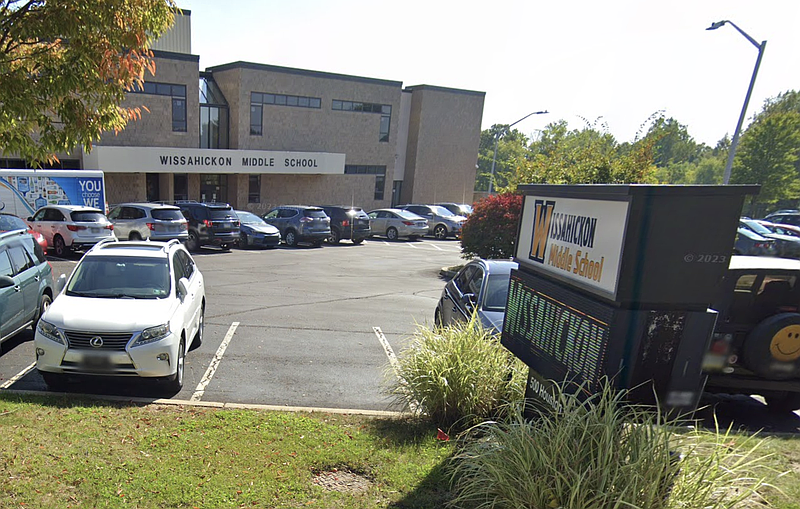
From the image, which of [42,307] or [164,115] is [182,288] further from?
[164,115]

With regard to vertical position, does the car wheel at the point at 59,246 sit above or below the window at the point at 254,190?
below

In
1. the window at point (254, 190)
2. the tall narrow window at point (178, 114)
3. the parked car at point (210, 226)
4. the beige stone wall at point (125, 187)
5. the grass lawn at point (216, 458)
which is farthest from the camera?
Result: the window at point (254, 190)

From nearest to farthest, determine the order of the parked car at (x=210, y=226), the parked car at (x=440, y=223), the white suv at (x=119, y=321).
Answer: the white suv at (x=119, y=321)
the parked car at (x=210, y=226)
the parked car at (x=440, y=223)

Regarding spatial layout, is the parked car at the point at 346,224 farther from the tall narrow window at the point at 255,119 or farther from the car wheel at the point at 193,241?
the tall narrow window at the point at 255,119

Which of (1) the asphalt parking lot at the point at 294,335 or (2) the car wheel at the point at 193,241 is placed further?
(2) the car wheel at the point at 193,241

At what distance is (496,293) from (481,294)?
226 mm

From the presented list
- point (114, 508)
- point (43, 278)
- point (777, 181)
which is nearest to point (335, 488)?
point (114, 508)

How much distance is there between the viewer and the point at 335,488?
4.06 m

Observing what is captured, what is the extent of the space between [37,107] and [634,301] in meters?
5.33

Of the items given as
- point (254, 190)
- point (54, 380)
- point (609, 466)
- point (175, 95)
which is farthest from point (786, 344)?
point (254, 190)

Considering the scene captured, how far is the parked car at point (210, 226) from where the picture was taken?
19.3 m

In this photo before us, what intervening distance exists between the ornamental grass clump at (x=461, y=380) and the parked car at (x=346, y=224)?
62.1ft

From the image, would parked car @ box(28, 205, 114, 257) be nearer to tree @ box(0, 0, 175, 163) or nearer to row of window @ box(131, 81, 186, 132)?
row of window @ box(131, 81, 186, 132)

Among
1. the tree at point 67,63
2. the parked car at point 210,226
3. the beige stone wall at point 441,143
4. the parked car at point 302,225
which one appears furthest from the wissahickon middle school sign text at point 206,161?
the tree at point 67,63
